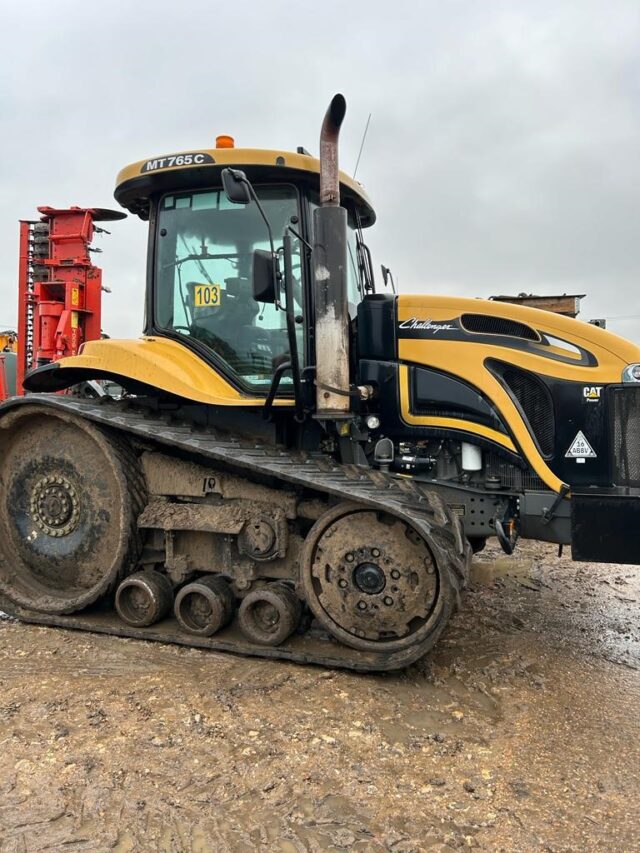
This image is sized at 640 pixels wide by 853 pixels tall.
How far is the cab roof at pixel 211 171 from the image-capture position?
4156mm

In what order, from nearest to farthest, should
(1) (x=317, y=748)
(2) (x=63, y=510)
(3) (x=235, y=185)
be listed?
(1) (x=317, y=748) → (3) (x=235, y=185) → (2) (x=63, y=510)

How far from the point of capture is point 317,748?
9.44 ft

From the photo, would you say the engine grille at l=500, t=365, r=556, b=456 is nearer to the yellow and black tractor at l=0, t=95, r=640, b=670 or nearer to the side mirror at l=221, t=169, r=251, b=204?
the yellow and black tractor at l=0, t=95, r=640, b=670

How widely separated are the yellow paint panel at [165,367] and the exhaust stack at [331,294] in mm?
411

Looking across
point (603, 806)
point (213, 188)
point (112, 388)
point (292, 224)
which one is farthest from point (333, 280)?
point (112, 388)

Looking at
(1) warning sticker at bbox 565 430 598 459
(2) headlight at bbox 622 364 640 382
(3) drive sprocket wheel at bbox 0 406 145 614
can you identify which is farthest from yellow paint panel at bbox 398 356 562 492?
(3) drive sprocket wheel at bbox 0 406 145 614

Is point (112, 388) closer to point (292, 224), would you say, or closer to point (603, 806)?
point (292, 224)

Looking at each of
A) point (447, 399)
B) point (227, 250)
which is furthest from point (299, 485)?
point (227, 250)

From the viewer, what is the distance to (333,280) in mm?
3799

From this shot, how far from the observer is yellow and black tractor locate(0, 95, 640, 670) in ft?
12.1

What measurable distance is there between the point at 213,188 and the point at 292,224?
64 cm

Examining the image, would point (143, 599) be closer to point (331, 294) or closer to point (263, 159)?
point (331, 294)

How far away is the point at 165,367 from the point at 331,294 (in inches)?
45.6

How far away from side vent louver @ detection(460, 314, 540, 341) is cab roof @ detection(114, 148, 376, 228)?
4.23ft
